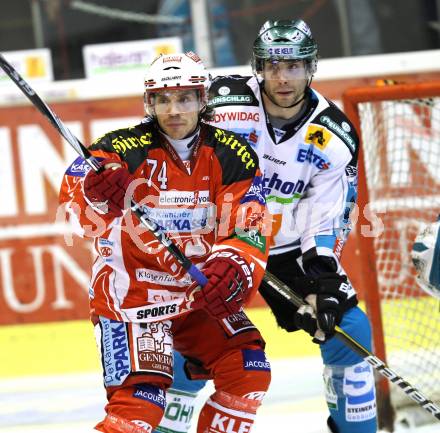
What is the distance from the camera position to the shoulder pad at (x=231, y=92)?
166 inches

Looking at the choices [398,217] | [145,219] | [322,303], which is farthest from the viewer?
[398,217]

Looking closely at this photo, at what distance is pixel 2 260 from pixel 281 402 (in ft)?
6.87

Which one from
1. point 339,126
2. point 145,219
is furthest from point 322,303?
point 145,219

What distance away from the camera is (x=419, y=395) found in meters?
4.16

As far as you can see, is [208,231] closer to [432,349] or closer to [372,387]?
[372,387]

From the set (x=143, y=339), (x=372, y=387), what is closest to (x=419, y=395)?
(x=372, y=387)

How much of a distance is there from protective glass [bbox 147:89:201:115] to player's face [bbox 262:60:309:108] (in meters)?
0.48

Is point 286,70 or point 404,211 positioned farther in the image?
point 404,211

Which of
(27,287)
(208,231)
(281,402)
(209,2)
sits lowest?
(281,402)

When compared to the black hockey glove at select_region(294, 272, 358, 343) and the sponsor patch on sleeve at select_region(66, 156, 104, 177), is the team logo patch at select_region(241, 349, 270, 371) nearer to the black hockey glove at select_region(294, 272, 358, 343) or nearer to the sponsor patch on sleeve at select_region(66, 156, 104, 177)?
the black hockey glove at select_region(294, 272, 358, 343)

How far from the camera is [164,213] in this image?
3.69 m

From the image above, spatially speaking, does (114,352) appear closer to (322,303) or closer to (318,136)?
(322,303)

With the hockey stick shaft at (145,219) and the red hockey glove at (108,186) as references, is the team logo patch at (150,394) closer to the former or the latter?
the hockey stick shaft at (145,219)

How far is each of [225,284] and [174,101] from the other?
1.93ft
